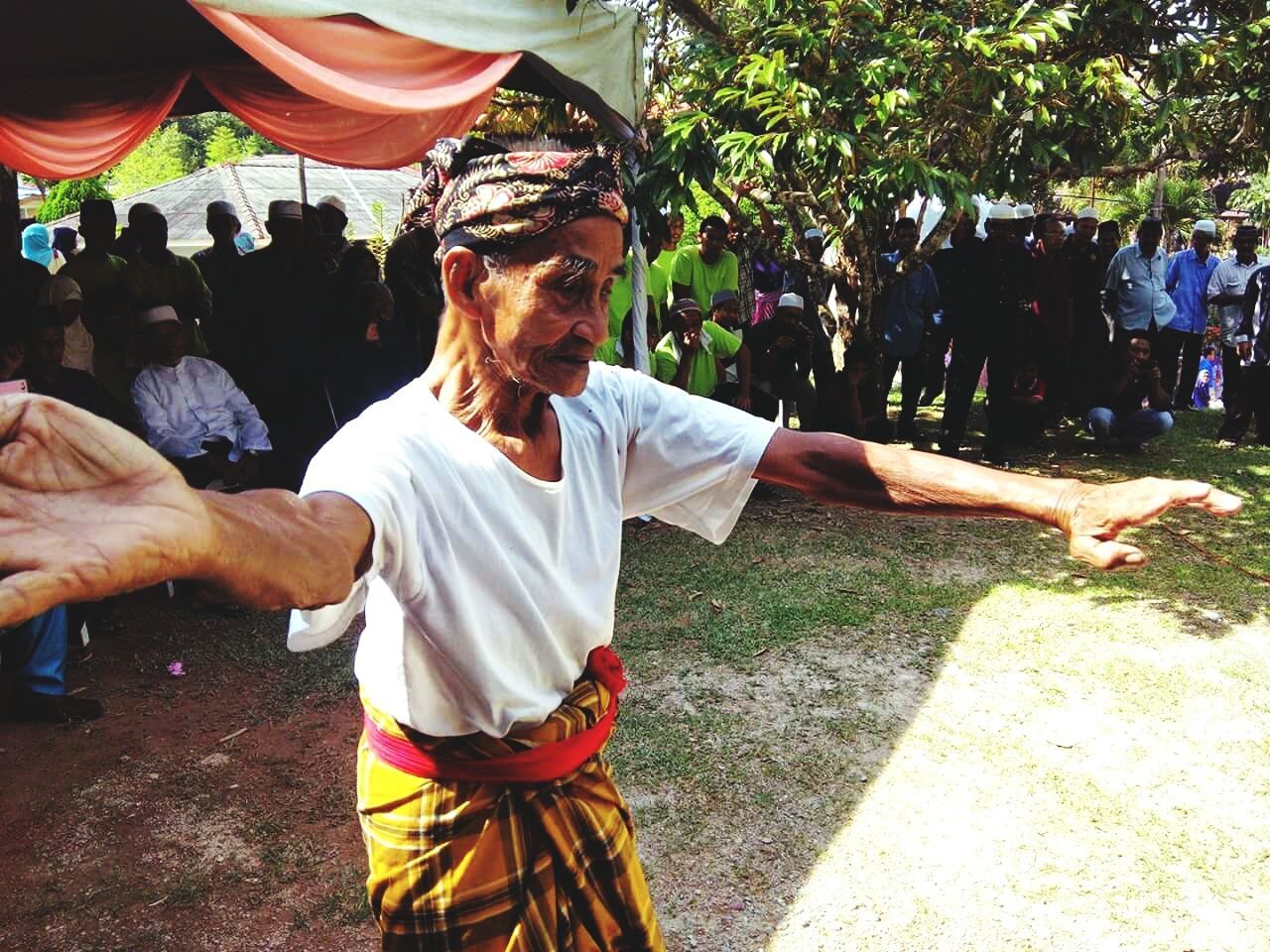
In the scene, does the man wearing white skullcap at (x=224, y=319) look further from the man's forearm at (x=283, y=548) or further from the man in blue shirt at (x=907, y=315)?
the man's forearm at (x=283, y=548)

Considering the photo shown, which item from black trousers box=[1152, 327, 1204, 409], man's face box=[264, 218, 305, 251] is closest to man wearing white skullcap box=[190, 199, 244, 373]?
man's face box=[264, 218, 305, 251]

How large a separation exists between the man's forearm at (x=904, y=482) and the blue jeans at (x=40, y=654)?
3.31 meters

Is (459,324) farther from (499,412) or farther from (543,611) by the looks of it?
(543,611)

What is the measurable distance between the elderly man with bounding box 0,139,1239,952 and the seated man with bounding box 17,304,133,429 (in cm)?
346

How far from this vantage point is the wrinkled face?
155 cm

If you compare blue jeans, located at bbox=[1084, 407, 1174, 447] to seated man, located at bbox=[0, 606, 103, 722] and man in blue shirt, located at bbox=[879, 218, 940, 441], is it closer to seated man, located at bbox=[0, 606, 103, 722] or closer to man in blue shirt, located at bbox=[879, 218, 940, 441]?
man in blue shirt, located at bbox=[879, 218, 940, 441]

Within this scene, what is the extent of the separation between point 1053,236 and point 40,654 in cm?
A: 735

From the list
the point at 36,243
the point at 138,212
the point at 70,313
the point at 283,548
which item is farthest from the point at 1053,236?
the point at 36,243

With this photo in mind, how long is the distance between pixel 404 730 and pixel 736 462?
0.71 meters

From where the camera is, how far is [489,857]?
1.59 meters

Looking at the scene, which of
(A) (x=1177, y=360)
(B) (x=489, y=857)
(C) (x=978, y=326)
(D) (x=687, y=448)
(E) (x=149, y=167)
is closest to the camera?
(B) (x=489, y=857)

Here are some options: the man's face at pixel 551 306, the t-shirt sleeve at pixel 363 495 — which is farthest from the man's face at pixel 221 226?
the t-shirt sleeve at pixel 363 495

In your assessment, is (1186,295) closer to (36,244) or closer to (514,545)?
(514,545)

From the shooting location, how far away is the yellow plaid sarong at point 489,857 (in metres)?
1.58
